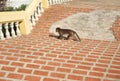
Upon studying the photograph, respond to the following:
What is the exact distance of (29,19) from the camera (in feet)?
27.6

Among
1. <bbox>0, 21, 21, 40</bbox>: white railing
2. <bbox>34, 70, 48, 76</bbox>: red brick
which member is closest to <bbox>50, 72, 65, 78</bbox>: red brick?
<bbox>34, 70, 48, 76</bbox>: red brick

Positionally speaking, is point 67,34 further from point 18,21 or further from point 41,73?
point 41,73

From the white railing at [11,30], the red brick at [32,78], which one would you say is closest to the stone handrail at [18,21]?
the white railing at [11,30]

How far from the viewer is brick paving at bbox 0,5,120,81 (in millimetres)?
4445

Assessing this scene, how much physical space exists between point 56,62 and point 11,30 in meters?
2.95

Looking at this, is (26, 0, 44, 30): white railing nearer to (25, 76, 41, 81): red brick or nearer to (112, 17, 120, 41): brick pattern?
(112, 17, 120, 41): brick pattern

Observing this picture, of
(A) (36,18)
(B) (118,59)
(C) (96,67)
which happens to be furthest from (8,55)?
(A) (36,18)

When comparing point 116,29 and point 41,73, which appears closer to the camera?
point 41,73

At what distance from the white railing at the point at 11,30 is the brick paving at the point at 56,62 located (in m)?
0.66

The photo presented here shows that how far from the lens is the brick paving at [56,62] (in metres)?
4.45

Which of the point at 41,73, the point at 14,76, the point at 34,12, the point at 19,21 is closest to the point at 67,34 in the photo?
the point at 19,21

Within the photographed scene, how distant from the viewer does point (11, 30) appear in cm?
760

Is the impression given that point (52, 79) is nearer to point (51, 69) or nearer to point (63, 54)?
point (51, 69)

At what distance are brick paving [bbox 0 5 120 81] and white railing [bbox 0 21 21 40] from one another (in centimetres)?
66
